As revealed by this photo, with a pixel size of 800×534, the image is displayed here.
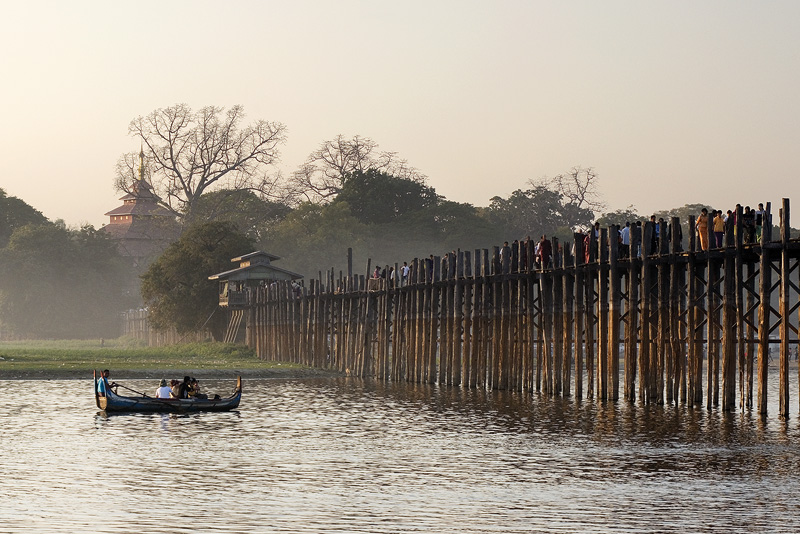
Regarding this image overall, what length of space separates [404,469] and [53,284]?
346 ft

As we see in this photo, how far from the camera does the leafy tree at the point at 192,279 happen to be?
85.8 meters

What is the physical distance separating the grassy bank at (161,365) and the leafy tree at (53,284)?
49.3 m

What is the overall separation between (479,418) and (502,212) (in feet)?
335

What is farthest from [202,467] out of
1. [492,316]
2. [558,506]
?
[492,316]

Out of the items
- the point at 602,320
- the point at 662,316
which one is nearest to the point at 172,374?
the point at 602,320

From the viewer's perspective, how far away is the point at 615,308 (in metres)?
38.8

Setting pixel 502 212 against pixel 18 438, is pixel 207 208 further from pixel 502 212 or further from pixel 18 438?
pixel 18 438

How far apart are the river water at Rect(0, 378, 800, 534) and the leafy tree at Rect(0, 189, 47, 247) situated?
100m

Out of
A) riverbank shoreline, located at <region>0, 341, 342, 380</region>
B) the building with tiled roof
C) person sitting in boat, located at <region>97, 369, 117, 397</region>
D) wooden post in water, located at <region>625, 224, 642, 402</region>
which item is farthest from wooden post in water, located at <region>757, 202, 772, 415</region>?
the building with tiled roof

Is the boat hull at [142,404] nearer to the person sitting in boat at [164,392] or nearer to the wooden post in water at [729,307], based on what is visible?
the person sitting in boat at [164,392]

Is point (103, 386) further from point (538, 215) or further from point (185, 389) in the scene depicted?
point (538, 215)

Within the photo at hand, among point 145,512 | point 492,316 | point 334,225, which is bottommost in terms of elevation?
point 145,512

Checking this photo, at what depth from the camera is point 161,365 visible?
63625mm

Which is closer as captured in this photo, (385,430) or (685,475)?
(685,475)
